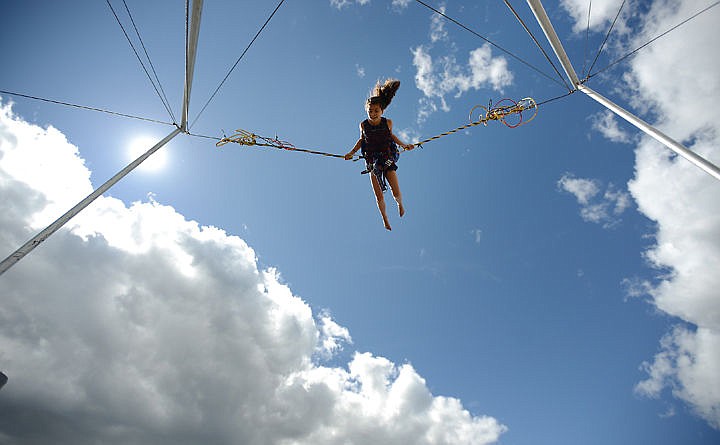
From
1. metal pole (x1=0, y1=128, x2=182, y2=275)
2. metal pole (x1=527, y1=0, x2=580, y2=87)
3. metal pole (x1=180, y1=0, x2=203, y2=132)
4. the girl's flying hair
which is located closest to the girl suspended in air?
the girl's flying hair

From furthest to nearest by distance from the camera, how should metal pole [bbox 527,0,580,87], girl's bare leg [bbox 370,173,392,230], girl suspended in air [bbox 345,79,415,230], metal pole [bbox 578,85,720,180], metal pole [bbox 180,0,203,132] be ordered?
1. girl's bare leg [bbox 370,173,392,230]
2. girl suspended in air [bbox 345,79,415,230]
3. metal pole [bbox 527,0,580,87]
4. metal pole [bbox 180,0,203,132]
5. metal pole [bbox 578,85,720,180]

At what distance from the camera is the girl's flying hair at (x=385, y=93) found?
22.6 ft

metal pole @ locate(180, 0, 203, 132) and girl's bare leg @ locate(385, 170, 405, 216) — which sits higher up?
metal pole @ locate(180, 0, 203, 132)

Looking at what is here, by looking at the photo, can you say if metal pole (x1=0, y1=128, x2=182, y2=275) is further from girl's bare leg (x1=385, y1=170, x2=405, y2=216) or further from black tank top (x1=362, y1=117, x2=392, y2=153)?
girl's bare leg (x1=385, y1=170, x2=405, y2=216)

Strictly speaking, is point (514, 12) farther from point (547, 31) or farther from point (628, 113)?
point (628, 113)

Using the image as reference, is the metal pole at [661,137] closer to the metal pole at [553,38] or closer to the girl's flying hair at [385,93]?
the metal pole at [553,38]

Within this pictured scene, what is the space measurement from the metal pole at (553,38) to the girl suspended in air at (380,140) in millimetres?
3101

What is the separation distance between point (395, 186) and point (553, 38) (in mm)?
4638

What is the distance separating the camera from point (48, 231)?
4648 millimetres

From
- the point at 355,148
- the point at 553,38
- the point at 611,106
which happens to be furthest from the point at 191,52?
the point at 611,106

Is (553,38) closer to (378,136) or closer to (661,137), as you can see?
(661,137)

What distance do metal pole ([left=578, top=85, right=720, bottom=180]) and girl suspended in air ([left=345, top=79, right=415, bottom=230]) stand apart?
361 centimetres

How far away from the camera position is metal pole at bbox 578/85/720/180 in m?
3.92

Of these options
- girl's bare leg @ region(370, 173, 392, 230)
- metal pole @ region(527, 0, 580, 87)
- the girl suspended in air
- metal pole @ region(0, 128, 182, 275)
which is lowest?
metal pole @ region(0, 128, 182, 275)
